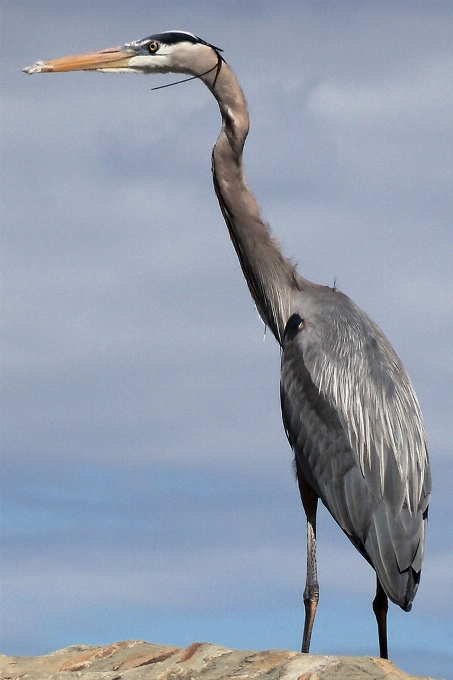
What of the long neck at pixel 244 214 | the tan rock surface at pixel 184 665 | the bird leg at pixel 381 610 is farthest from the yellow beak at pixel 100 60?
the bird leg at pixel 381 610

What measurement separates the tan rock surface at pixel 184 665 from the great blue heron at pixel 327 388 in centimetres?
103

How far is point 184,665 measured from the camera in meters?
7.53

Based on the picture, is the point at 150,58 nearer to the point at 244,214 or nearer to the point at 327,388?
the point at 244,214

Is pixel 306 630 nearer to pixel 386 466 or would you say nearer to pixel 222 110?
pixel 386 466

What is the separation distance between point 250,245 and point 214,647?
13.5 ft

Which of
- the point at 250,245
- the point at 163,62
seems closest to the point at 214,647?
the point at 250,245

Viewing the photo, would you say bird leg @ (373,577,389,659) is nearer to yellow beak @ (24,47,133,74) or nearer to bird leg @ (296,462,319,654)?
bird leg @ (296,462,319,654)

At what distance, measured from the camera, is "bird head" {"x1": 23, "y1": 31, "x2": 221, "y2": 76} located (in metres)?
10.1

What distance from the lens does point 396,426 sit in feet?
29.2

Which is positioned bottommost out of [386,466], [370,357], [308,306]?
[386,466]

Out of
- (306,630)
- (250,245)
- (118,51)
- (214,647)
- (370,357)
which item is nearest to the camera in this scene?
(214,647)

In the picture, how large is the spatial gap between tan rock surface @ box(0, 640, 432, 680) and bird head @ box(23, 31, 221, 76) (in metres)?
5.93

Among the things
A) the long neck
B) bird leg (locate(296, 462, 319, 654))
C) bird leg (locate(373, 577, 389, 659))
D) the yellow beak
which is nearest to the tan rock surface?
bird leg (locate(296, 462, 319, 654))

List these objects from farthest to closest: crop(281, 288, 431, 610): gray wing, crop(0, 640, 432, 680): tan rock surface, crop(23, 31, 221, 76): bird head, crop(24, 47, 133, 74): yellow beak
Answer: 1. crop(24, 47, 133, 74): yellow beak
2. crop(23, 31, 221, 76): bird head
3. crop(281, 288, 431, 610): gray wing
4. crop(0, 640, 432, 680): tan rock surface
